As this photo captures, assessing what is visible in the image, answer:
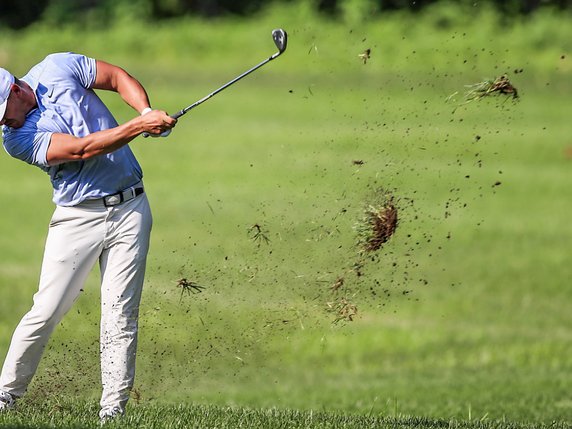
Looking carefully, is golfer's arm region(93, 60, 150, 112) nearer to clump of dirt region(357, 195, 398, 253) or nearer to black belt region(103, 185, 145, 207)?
black belt region(103, 185, 145, 207)

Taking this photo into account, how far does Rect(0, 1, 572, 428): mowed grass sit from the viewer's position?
1219cm

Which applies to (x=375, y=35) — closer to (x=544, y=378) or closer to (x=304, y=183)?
(x=304, y=183)

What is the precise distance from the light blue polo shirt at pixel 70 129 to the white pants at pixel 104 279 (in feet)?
0.41

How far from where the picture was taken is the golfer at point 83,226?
8234 millimetres

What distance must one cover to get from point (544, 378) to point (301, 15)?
105 feet

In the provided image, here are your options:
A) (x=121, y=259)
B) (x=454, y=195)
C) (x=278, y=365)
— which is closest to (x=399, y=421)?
(x=121, y=259)

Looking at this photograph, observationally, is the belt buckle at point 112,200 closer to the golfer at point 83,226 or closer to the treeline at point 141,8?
the golfer at point 83,226

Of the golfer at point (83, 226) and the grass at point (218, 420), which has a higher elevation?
the golfer at point (83, 226)

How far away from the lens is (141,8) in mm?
50656

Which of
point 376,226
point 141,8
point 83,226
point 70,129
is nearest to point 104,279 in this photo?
point 83,226

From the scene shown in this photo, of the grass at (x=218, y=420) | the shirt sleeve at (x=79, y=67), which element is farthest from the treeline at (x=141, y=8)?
the shirt sleeve at (x=79, y=67)

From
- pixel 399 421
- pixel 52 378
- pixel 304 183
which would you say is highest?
pixel 399 421

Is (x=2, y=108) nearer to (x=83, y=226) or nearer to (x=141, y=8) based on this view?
(x=83, y=226)

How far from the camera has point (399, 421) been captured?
9.14 metres
